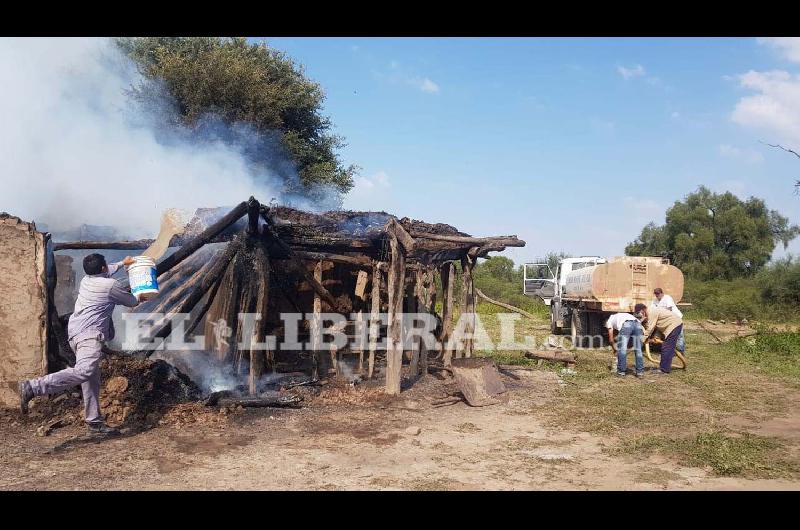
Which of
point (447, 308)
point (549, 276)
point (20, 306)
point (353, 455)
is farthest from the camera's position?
point (549, 276)

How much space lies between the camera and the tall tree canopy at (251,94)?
19.4m

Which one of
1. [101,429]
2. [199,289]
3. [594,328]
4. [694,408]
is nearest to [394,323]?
[199,289]

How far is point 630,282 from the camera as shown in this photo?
586 inches

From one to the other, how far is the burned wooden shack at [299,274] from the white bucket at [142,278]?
144 centimetres

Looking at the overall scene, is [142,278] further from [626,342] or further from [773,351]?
[773,351]

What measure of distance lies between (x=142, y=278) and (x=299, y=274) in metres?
3.56

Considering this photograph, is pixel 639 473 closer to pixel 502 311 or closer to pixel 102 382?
pixel 102 382

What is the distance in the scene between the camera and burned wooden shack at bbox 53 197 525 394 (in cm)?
923

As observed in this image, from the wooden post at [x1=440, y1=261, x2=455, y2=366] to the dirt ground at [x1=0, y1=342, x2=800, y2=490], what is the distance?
3.10 m

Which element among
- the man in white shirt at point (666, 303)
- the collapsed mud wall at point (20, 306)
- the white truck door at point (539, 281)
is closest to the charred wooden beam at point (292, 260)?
the collapsed mud wall at point (20, 306)

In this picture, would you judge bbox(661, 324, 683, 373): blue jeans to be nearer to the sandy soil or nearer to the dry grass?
the dry grass

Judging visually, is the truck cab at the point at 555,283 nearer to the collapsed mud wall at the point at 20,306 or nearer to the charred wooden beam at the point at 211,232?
the charred wooden beam at the point at 211,232

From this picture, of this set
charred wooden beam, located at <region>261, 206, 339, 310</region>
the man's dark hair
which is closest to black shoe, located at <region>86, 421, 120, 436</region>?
the man's dark hair
